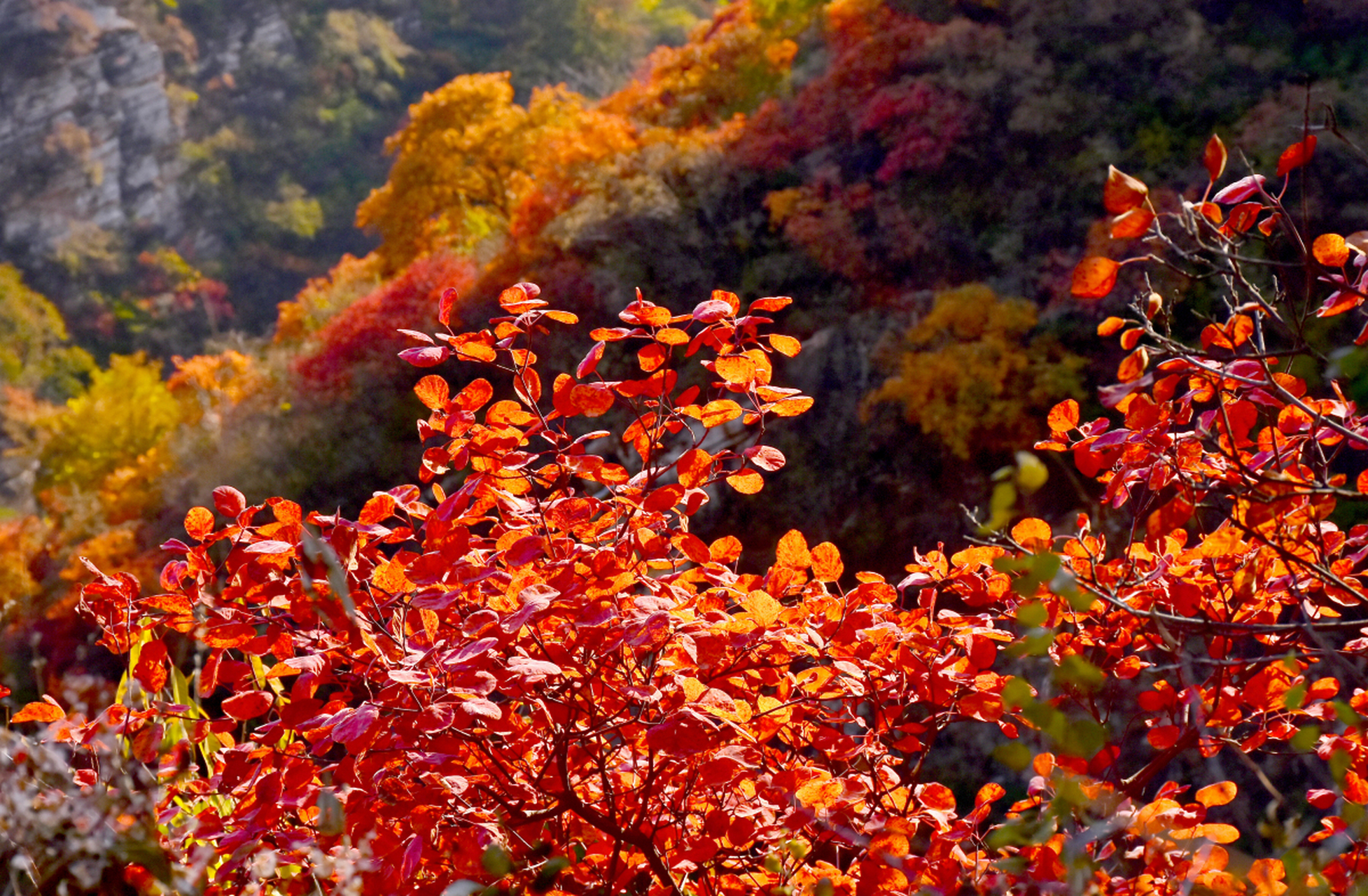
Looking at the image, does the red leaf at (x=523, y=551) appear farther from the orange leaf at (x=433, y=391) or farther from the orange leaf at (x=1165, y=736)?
the orange leaf at (x=1165, y=736)

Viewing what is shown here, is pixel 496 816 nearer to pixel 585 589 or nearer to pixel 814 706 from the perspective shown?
pixel 585 589

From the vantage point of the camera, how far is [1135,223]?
0.87 meters

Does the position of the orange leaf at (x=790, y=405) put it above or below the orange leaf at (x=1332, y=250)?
below

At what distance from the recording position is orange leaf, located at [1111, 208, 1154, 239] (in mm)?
862

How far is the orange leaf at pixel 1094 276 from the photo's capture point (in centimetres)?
90

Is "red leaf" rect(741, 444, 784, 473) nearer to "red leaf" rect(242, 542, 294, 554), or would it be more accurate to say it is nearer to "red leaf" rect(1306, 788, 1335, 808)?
"red leaf" rect(242, 542, 294, 554)

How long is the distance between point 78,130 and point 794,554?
3004 cm

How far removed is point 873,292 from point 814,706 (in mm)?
4842

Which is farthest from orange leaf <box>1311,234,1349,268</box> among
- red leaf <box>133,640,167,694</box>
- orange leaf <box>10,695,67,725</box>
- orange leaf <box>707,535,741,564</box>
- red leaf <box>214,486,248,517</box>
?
orange leaf <box>10,695,67,725</box>

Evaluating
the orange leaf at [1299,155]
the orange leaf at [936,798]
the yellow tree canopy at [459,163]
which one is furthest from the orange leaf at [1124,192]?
the yellow tree canopy at [459,163]

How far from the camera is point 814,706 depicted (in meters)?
1.52

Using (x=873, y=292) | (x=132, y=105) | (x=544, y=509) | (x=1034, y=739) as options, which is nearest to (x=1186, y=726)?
(x=544, y=509)

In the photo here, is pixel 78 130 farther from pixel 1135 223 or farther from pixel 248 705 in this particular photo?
pixel 1135 223

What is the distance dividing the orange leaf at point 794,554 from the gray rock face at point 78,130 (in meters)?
27.9
